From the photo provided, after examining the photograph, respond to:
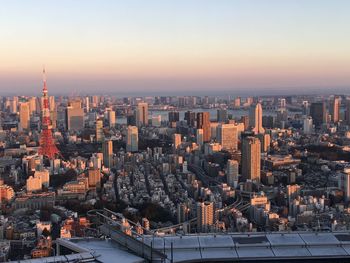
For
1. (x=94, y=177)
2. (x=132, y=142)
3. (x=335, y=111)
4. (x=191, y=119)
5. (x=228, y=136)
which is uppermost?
(x=335, y=111)

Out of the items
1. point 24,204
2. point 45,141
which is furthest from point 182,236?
point 45,141

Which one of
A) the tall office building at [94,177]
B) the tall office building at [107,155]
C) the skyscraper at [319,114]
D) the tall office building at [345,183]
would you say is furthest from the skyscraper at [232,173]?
the skyscraper at [319,114]

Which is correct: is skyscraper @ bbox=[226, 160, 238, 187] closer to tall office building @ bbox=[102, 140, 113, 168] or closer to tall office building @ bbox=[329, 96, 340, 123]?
tall office building @ bbox=[102, 140, 113, 168]

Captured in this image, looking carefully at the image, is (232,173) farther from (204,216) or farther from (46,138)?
(46,138)

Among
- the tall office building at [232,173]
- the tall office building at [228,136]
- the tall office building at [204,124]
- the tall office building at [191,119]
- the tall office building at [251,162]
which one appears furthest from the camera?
the tall office building at [191,119]

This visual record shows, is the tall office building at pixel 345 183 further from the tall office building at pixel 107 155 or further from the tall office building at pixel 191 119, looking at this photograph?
the tall office building at pixel 191 119

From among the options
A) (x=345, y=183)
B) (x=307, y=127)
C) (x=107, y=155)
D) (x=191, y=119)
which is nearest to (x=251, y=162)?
(x=345, y=183)

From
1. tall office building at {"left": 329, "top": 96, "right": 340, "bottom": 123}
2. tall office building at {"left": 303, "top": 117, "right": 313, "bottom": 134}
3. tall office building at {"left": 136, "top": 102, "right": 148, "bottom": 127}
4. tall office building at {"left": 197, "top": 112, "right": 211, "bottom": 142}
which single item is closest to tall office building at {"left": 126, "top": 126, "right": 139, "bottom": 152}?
tall office building at {"left": 197, "top": 112, "right": 211, "bottom": 142}

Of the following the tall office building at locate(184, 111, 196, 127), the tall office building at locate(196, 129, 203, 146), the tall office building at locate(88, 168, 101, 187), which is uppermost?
the tall office building at locate(184, 111, 196, 127)

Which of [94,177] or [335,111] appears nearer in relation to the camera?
[94,177]
